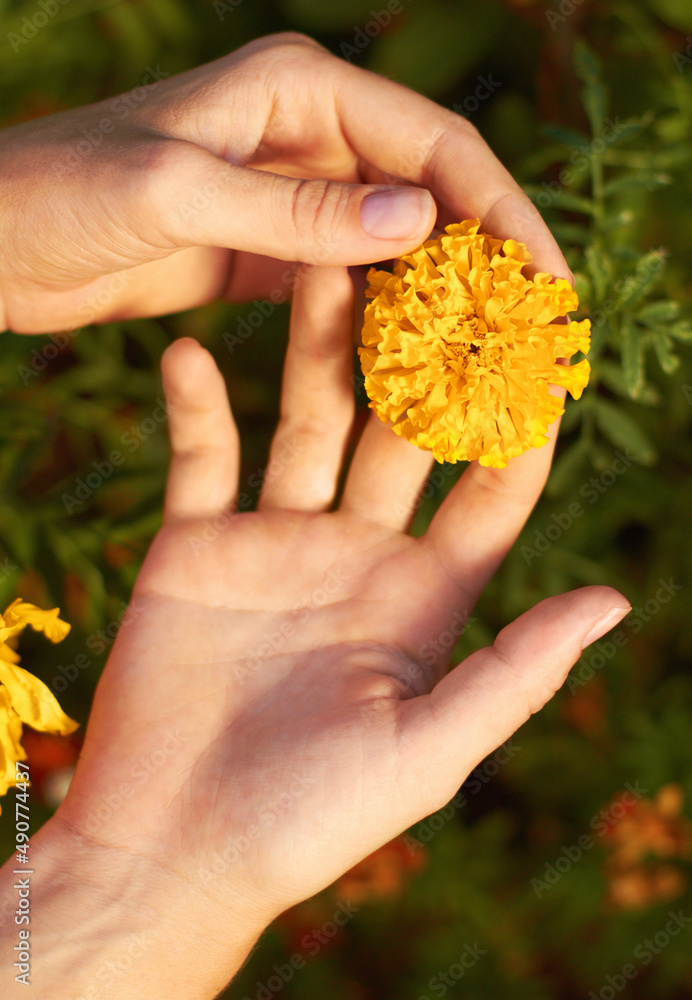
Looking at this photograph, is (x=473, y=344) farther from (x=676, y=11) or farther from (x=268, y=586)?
(x=676, y=11)

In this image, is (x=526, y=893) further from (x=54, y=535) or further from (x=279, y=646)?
(x=54, y=535)

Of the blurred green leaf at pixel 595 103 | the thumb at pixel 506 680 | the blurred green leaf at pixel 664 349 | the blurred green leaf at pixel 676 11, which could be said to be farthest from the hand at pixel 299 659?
the blurred green leaf at pixel 676 11
